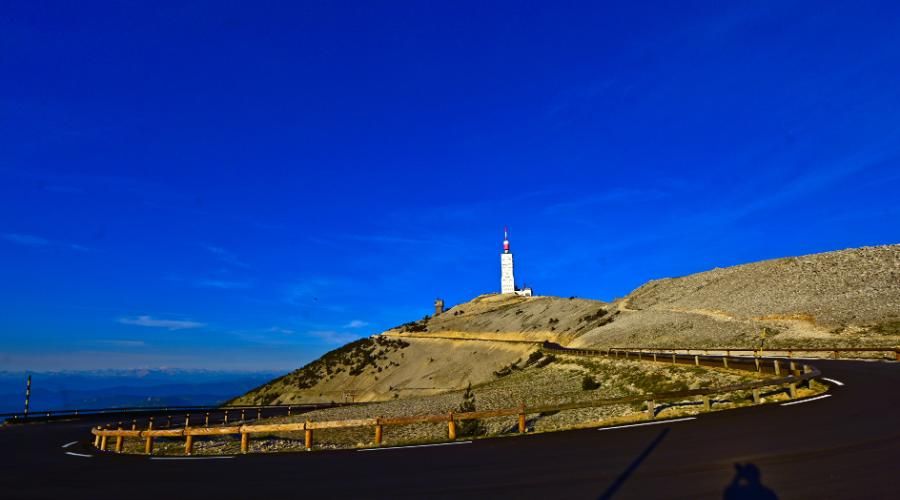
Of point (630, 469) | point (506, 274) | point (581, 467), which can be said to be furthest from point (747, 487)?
point (506, 274)

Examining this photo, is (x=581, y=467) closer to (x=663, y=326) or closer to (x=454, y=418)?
(x=454, y=418)

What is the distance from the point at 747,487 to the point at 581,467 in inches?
129

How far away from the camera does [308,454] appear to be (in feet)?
55.8

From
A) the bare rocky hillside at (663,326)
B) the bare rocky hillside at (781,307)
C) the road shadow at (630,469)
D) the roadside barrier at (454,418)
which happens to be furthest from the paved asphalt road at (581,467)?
the bare rocky hillside at (781,307)

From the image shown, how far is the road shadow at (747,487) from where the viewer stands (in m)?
8.84

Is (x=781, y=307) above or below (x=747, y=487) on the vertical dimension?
above

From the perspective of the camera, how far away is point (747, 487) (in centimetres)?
940

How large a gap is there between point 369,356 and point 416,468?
9115 centimetres

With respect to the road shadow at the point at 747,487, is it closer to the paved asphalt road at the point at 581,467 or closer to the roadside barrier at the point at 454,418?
the paved asphalt road at the point at 581,467

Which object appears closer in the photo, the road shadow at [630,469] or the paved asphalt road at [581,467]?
the road shadow at [630,469]

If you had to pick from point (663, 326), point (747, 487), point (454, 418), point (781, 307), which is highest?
point (781, 307)

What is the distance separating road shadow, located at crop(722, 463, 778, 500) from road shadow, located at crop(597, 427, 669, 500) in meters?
1.71

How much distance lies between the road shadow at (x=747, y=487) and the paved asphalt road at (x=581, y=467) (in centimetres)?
5

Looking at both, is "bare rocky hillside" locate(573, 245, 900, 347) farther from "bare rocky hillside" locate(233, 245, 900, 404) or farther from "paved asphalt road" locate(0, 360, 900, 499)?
"paved asphalt road" locate(0, 360, 900, 499)
